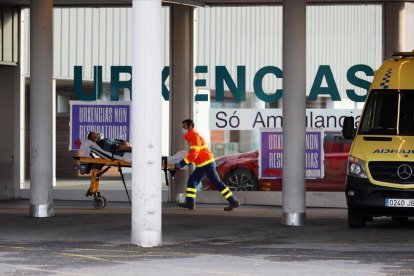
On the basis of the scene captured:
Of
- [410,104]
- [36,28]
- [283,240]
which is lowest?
[283,240]

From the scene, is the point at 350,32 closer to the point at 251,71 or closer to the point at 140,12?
the point at 251,71

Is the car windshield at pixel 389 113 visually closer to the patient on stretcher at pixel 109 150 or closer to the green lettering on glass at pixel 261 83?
the patient on stretcher at pixel 109 150

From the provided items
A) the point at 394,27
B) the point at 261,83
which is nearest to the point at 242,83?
the point at 261,83

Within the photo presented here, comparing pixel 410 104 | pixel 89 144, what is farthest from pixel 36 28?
pixel 410 104

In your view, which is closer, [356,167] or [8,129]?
[356,167]

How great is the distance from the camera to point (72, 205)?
2327 centimetres

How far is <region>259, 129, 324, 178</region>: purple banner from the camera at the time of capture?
75.6 ft

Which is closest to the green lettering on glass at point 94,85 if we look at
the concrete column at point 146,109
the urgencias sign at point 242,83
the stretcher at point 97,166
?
the urgencias sign at point 242,83

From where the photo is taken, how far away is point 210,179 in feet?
70.9

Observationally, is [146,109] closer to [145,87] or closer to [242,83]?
[145,87]

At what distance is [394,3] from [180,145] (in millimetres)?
5065

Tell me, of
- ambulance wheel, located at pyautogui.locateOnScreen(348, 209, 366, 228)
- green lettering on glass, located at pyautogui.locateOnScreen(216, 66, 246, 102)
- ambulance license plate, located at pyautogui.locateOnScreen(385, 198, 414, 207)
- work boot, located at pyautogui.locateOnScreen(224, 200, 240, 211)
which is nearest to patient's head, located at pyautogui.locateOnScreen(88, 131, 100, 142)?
green lettering on glass, located at pyautogui.locateOnScreen(216, 66, 246, 102)

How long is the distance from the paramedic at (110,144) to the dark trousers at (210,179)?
53.6 inches

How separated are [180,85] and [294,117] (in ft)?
18.0
